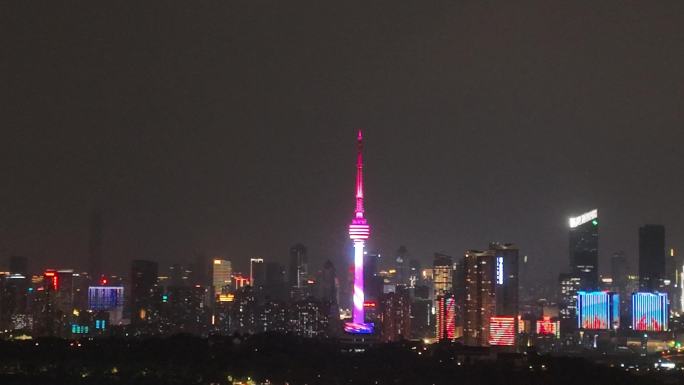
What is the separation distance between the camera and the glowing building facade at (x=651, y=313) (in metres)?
73.9

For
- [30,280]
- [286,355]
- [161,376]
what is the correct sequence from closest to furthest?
[161,376] → [286,355] → [30,280]

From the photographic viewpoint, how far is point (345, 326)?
62062 millimetres

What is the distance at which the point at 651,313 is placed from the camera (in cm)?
7425

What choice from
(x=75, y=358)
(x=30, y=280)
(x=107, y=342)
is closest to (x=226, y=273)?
(x=30, y=280)

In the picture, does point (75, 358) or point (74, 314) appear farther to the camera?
point (74, 314)

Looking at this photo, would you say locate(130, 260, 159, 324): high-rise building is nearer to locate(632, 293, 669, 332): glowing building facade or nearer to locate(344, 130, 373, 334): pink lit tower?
locate(344, 130, 373, 334): pink lit tower

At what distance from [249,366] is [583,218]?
2125 inches

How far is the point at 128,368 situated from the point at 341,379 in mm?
5661

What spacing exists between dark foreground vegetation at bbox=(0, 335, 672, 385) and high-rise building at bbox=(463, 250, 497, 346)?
71.7 feet

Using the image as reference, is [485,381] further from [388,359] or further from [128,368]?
[128,368]

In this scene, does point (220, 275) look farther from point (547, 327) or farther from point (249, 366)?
point (249, 366)

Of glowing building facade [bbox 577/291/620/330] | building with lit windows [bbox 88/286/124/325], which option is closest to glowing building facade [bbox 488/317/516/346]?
glowing building facade [bbox 577/291/620/330]

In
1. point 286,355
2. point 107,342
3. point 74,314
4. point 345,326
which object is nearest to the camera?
point 286,355

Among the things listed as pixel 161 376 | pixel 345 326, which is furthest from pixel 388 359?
pixel 345 326
